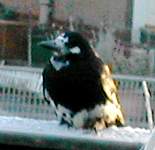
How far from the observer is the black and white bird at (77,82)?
1930 mm

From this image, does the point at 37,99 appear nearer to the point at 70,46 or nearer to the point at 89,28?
the point at 70,46

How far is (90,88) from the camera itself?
1957 mm

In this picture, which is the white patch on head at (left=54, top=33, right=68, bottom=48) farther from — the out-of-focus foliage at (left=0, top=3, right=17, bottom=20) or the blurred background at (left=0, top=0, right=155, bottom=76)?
the out-of-focus foliage at (left=0, top=3, right=17, bottom=20)

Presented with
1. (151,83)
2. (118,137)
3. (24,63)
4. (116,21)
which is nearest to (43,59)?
(24,63)

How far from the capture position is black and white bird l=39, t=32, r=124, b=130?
1.93 meters

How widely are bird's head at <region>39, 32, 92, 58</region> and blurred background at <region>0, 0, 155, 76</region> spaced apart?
13.9 feet

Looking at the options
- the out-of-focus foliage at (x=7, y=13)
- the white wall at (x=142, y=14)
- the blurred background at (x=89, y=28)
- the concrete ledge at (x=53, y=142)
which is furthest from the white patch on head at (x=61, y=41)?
the out-of-focus foliage at (x=7, y=13)

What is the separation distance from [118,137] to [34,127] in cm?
19

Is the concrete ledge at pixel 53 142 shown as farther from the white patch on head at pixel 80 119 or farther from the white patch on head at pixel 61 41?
the white patch on head at pixel 61 41

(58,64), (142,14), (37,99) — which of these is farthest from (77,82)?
(142,14)

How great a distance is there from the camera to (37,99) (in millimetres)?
3438

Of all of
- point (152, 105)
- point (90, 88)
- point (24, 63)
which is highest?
point (90, 88)

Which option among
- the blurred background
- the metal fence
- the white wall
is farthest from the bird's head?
the white wall

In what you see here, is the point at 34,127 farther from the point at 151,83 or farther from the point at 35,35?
the point at 35,35
